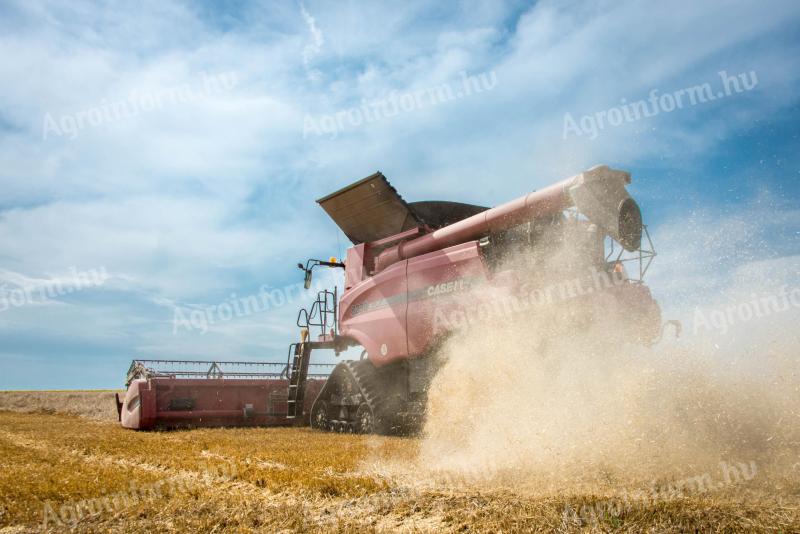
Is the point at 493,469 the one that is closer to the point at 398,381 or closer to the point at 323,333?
the point at 398,381

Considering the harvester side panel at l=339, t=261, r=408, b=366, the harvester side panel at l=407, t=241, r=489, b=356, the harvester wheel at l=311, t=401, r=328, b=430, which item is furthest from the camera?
the harvester wheel at l=311, t=401, r=328, b=430

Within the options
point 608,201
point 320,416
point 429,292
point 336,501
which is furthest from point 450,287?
point 320,416

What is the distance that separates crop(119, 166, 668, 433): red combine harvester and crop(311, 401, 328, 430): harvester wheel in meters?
0.02

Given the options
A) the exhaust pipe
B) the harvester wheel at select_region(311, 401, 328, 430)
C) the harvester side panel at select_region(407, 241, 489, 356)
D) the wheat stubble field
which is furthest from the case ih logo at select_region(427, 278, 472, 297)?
the harvester wheel at select_region(311, 401, 328, 430)

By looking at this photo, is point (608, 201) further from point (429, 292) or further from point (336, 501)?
point (336, 501)

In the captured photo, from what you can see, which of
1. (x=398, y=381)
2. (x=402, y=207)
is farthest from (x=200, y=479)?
(x=402, y=207)

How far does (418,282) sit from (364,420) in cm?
240

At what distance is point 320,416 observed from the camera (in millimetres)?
9953

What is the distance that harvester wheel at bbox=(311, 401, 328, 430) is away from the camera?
9.79 meters

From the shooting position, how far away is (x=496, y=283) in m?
6.48

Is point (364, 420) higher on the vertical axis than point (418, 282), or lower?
lower

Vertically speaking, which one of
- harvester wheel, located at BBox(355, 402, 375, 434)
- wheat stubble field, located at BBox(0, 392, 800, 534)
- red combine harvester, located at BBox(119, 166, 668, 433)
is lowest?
wheat stubble field, located at BBox(0, 392, 800, 534)

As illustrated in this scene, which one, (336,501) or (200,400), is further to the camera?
(200,400)

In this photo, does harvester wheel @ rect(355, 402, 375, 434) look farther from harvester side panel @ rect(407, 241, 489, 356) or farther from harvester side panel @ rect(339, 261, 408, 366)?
harvester side panel @ rect(407, 241, 489, 356)
